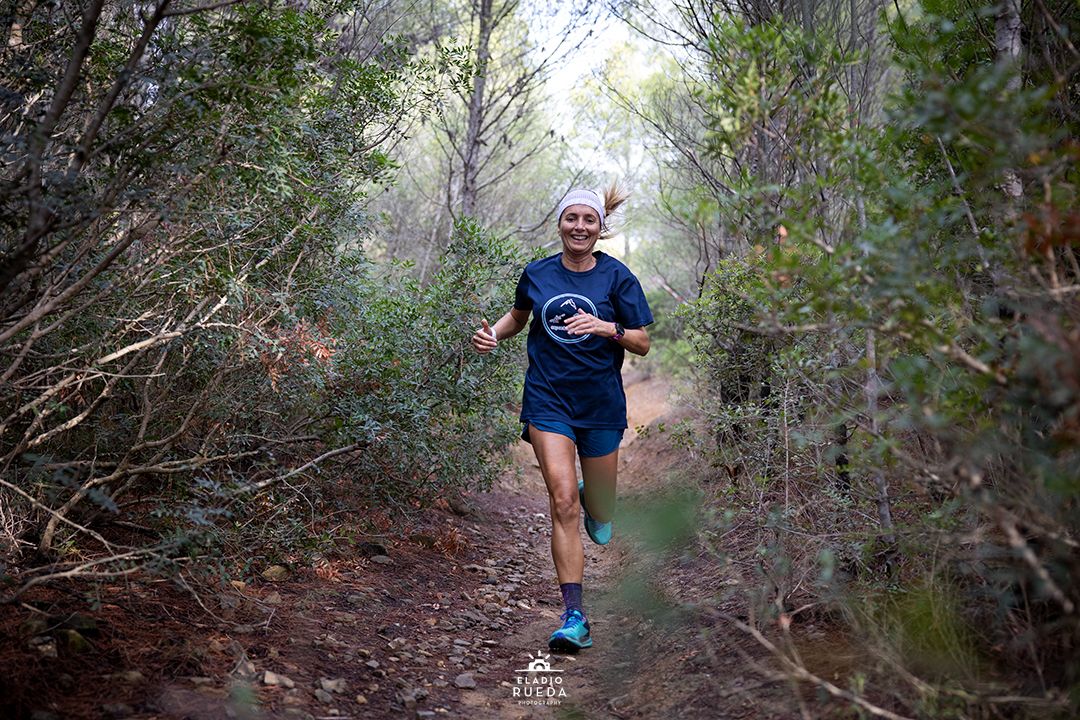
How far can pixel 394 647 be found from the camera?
13.5 feet

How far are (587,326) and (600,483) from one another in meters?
1.04

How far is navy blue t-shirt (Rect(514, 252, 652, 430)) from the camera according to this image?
455 centimetres

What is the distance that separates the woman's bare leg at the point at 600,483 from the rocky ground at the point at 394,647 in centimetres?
70

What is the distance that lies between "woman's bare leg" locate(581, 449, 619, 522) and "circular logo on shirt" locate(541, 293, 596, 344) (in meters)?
0.74

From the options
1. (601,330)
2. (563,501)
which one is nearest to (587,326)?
(601,330)

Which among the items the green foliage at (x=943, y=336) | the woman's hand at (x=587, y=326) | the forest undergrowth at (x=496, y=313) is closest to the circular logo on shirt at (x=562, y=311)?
the woman's hand at (x=587, y=326)

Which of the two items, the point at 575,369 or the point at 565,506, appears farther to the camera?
the point at 575,369

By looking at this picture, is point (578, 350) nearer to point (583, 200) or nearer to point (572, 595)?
point (583, 200)

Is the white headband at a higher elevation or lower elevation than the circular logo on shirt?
higher

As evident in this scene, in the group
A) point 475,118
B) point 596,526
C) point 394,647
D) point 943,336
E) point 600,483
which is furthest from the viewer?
point 475,118

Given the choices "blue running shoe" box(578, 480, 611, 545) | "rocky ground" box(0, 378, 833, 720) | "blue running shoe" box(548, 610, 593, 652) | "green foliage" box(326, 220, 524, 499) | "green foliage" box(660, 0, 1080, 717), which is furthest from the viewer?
"green foliage" box(326, 220, 524, 499)

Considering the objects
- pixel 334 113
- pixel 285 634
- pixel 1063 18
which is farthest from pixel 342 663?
pixel 1063 18

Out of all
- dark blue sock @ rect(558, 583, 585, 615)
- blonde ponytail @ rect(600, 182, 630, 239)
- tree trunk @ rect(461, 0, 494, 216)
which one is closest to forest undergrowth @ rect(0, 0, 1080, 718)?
blonde ponytail @ rect(600, 182, 630, 239)

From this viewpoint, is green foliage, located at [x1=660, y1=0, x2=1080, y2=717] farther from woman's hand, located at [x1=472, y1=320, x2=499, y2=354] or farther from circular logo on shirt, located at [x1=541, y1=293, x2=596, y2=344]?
woman's hand, located at [x1=472, y1=320, x2=499, y2=354]
